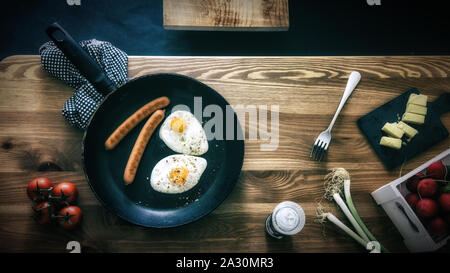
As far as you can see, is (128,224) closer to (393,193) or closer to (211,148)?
(211,148)

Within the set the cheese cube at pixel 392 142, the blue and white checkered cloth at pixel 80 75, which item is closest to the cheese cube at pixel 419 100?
the cheese cube at pixel 392 142

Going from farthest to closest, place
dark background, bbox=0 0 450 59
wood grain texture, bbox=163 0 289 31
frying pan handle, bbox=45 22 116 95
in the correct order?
dark background, bbox=0 0 450 59 < wood grain texture, bbox=163 0 289 31 < frying pan handle, bbox=45 22 116 95

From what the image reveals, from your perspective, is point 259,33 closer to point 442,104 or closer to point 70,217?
point 442,104

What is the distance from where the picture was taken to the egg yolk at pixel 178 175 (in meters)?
1.63

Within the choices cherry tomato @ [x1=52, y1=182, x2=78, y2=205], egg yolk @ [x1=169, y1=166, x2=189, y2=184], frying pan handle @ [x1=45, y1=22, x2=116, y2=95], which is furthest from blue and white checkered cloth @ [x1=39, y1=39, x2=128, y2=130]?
egg yolk @ [x1=169, y1=166, x2=189, y2=184]

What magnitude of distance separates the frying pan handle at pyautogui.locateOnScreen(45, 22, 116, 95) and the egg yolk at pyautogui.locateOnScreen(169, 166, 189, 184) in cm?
60

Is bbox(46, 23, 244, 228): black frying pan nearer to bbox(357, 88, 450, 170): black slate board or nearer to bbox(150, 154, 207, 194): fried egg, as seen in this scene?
bbox(150, 154, 207, 194): fried egg

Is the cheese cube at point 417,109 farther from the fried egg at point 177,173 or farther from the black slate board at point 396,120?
the fried egg at point 177,173

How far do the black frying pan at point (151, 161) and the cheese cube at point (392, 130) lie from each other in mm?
927

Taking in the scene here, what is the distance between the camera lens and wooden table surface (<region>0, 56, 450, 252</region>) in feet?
5.15

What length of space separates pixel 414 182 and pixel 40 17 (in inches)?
124

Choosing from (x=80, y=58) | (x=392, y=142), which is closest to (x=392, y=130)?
(x=392, y=142)

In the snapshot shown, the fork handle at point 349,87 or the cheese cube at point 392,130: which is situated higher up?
the fork handle at point 349,87

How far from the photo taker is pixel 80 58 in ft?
4.45
